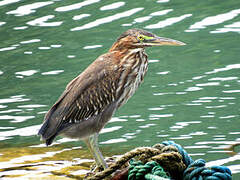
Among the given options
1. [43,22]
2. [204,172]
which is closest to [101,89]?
[204,172]

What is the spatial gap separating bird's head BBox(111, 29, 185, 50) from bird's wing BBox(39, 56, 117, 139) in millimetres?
305

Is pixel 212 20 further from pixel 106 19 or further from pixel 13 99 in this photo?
pixel 13 99

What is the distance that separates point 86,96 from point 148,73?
463 centimetres

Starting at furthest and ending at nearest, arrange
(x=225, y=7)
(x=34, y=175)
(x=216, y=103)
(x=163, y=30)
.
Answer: (x=225, y=7) < (x=163, y=30) < (x=216, y=103) < (x=34, y=175)

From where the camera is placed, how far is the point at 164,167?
462 centimetres

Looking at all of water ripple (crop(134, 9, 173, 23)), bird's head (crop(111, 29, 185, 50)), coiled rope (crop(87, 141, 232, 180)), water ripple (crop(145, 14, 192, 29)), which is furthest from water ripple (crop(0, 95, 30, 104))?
coiled rope (crop(87, 141, 232, 180))

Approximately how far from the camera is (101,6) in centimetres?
1400

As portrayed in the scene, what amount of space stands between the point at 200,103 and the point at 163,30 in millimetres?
3443

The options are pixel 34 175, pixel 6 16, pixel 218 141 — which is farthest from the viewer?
pixel 6 16

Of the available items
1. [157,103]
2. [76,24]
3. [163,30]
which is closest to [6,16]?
[76,24]

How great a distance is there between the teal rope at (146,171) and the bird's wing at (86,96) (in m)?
1.62

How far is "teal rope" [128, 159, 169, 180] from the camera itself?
443 centimetres

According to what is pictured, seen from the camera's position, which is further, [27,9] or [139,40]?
[27,9]

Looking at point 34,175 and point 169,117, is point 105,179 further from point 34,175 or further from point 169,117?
point 169,117
